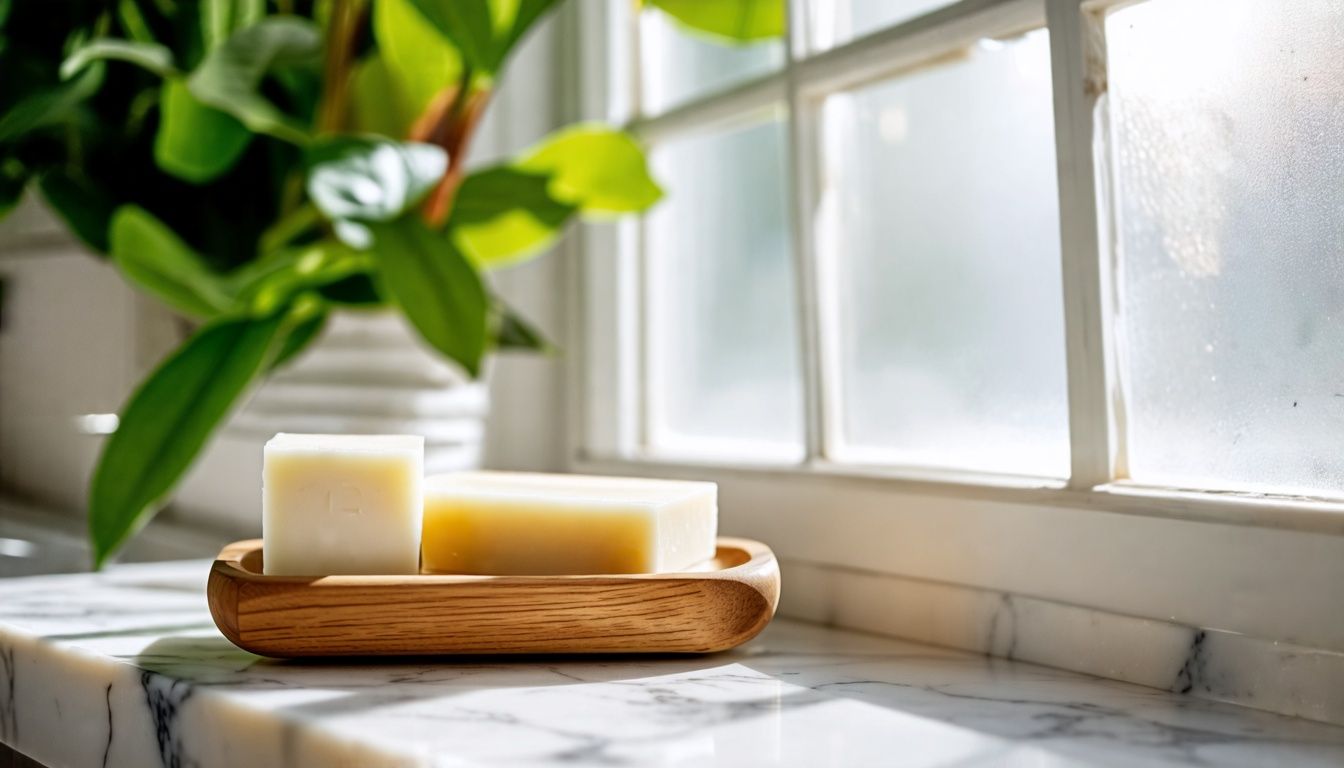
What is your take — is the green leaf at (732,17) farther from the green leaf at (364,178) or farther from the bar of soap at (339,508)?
the bar of soap at (339,508)

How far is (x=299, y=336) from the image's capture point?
34.2 inches

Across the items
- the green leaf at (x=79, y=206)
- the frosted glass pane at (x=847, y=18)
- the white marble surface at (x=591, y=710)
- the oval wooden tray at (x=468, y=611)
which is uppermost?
the frosted glass pane at (x=847, y=18)

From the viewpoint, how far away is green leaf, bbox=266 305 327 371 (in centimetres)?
85

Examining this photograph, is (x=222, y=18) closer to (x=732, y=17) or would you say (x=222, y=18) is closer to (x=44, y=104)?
(x=44, y=104)

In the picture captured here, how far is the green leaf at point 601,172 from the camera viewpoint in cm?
82

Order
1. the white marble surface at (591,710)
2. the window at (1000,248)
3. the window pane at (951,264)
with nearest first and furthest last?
the white marble surface at (591,710), the window at (1000,248), the window pane at (951,264)

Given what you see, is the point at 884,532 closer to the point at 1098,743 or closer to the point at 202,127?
the point at 1098,743

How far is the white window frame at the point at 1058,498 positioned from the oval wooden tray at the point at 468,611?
16 centimetres

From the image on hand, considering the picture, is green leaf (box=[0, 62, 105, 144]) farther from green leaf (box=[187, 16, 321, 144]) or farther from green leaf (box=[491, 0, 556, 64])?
green leaf (box=[491, 0, 556, 64])

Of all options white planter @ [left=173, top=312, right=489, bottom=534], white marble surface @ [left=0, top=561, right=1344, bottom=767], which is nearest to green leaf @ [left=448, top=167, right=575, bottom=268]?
white planter @ [left=173, top=312, right=489, bottom=534]

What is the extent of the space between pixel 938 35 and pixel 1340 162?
25cm

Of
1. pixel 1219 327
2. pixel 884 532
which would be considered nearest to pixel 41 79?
pixel 884 532

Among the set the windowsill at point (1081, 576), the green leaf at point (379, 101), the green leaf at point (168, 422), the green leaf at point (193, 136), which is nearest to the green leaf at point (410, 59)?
the green leaf at point (379, 101)

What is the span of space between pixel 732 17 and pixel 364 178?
31cm
